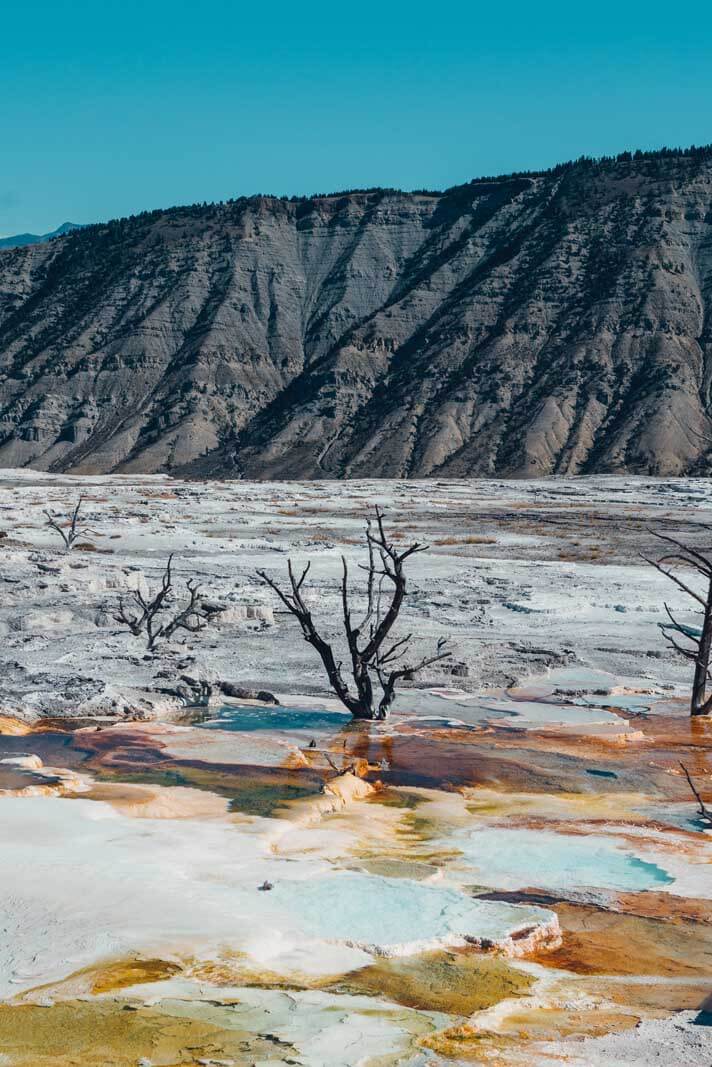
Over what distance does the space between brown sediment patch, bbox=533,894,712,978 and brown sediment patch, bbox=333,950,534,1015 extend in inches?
16.8

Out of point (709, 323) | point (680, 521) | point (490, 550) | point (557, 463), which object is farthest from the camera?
point (709, 323)

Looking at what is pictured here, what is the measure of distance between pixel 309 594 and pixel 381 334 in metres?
124

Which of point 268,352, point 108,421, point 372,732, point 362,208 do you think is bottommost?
point 372,732

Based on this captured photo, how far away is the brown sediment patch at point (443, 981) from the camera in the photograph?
604cm

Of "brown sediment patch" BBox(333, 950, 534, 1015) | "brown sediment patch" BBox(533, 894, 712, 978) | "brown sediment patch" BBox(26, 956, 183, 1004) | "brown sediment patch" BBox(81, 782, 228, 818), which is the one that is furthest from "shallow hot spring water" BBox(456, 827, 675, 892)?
"brown sediment patch" BBox(26, 956, 183, 1004)

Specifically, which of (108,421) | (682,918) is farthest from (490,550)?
(108,421)

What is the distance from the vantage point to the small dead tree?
2000 cm

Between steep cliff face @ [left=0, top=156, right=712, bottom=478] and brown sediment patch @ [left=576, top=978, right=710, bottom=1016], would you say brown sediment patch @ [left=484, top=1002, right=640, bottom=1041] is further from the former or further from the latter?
steep cliff face @ [left=0, top=156, right=712, bottom=478]

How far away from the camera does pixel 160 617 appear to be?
22.9 metres

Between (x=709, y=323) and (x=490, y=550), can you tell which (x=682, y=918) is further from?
(x=709, y=323)

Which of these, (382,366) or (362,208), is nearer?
(382,366)

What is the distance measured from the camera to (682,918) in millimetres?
7652

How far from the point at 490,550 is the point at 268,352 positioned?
386 feet

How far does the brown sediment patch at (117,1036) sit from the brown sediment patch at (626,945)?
222 cm
